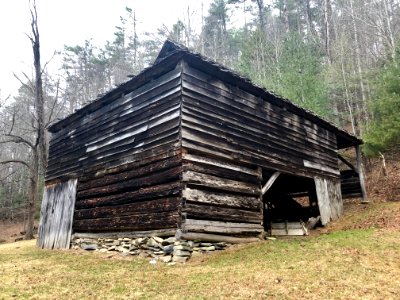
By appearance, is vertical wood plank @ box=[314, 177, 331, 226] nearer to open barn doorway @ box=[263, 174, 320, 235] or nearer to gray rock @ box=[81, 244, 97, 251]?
open barn doorway @ box=[263, 174, 320, 235]

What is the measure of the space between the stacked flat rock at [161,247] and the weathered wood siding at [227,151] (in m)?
0.44

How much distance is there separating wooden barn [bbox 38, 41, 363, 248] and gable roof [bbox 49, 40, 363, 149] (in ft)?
0.13

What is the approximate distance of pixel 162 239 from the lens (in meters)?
9.08

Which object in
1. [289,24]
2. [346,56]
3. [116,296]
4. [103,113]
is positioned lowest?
[116,296]

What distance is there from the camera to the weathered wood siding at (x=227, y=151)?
31.0 feet

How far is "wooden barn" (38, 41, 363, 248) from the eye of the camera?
9.52 m

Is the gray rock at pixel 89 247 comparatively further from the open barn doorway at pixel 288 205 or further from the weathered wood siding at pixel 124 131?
the open barn doorway at pixel 288 205

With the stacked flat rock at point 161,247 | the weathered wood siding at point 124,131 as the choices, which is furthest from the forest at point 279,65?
the stacked flat rock at point 161,247

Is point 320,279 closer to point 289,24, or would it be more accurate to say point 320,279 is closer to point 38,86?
point 38,86

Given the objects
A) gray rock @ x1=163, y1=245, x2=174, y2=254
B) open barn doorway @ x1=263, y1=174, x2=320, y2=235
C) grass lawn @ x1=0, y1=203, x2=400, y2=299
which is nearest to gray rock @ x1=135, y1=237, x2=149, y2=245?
grass lawn @ x1=0, y1=203, x2=400, y2=299

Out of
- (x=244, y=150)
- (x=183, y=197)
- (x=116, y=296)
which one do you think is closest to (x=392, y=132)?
(x=244, y=150)

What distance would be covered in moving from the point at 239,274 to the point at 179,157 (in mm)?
3634

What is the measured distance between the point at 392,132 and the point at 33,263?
1725 centimetres

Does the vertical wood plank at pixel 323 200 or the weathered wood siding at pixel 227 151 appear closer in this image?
the weathered wood siding at pixel 227 151
